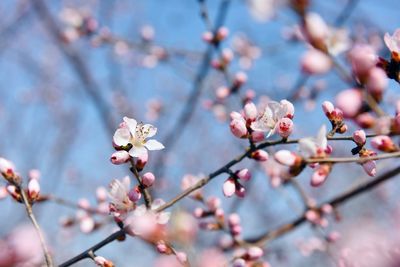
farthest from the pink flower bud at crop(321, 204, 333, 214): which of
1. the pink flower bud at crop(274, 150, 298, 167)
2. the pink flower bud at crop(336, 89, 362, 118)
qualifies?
the pink flower bud at crop(336, 89, 362, 118)

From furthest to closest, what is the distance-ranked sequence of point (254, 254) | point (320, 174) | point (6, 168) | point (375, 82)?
point (254, 254) < point (6, 168) < point (320, 174) < point (375, 82)

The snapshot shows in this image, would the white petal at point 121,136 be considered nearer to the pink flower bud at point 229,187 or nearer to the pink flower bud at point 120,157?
the pink flower bud at point 120,157

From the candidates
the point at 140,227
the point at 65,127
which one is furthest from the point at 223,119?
the point at 65,127

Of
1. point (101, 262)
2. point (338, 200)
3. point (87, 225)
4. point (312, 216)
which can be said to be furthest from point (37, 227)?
point (338, 200)

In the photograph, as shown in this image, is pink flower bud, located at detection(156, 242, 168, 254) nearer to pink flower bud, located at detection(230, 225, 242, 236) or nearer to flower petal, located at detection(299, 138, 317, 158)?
flower petal, located at detection(299, 138, 317, 158)

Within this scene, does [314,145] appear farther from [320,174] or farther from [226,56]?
[226,56]

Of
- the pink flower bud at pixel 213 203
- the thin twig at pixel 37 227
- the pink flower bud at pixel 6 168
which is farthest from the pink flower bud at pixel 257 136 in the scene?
the pink flower bud at pixel 6 168
